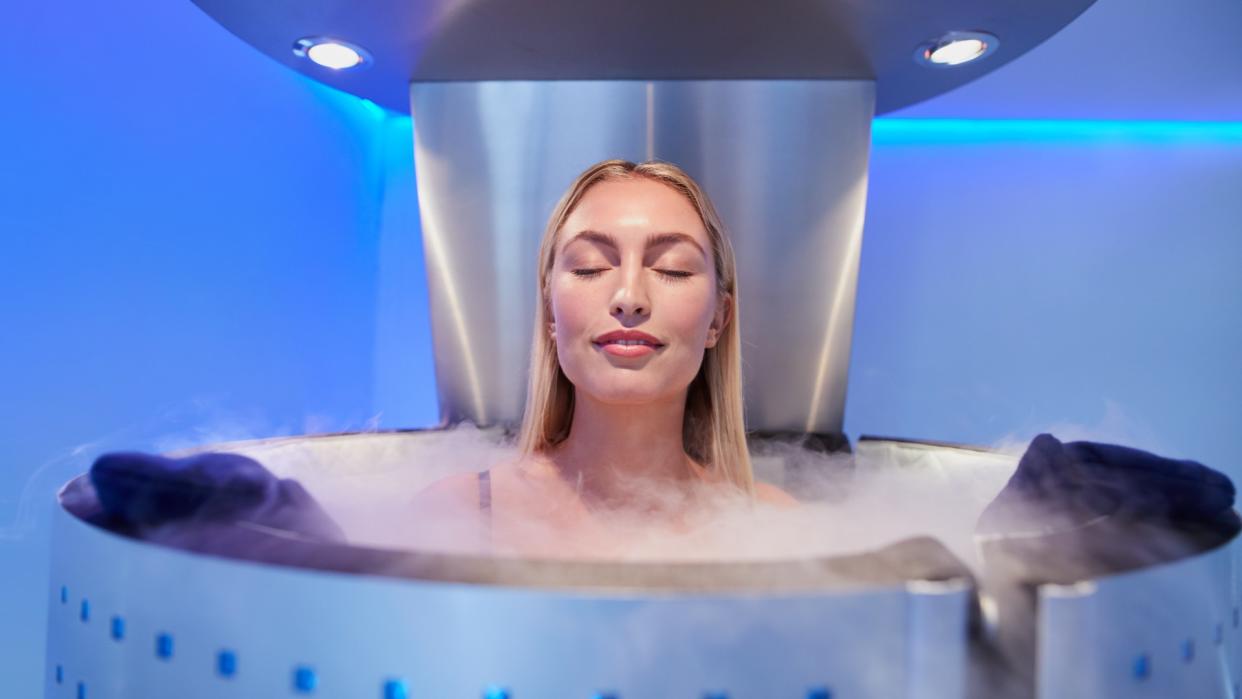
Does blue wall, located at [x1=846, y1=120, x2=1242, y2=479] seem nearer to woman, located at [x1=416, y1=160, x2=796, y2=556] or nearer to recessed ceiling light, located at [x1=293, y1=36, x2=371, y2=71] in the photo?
woman, located at [x1=416, y1=160, x2=796, y2=556]

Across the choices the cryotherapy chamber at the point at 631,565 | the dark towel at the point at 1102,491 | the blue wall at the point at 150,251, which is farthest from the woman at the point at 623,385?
the blue wall at the point at 150,251

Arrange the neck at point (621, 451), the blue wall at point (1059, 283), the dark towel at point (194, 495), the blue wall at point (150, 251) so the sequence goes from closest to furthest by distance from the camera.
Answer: the dark towel at point (194, 495)
the neck at point (621, 451)
the blue wall at point (150, 251)
the blue wall at point (1059, 283)

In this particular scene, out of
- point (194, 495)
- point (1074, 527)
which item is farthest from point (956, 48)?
point (194, 495)

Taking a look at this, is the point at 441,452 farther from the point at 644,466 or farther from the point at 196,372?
the point at 196,372

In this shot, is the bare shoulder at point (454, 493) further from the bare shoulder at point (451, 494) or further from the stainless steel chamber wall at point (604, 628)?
the stainless steel chamber wall at point (604, 628)

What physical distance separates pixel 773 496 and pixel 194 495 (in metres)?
0.63

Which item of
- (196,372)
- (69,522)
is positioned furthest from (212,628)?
(196,372)

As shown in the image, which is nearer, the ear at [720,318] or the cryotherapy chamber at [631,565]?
the cryotherapy chamber at [631,565]

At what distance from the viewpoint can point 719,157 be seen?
1.08 meters

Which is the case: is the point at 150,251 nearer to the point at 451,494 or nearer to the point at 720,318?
the point at 451,494

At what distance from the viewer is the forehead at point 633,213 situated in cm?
78

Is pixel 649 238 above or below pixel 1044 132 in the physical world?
below

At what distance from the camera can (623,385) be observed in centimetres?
76

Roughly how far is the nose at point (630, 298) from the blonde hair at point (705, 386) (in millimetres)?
155
